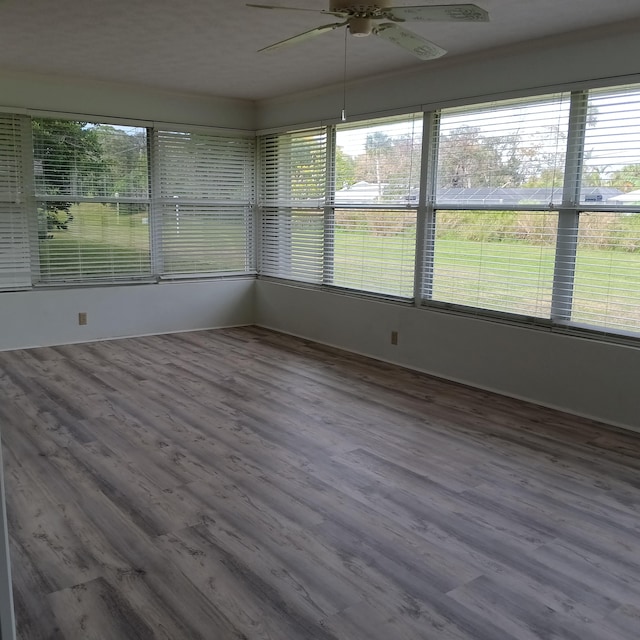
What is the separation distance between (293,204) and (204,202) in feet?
3.21

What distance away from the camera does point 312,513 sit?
280 cm

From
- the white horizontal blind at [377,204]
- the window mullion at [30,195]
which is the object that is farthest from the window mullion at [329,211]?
the window mullion at [30,195]

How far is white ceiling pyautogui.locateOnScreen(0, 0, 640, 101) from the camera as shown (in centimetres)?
357

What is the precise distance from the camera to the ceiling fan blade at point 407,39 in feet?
9.75

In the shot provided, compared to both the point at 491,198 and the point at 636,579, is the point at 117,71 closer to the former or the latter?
the point at 491,198

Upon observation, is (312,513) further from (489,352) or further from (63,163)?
(63,163)

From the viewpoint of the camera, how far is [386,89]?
5.36 metres

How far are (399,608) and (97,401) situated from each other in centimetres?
283

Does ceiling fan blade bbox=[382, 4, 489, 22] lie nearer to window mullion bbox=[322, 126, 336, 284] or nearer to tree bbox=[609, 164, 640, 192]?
tree bbox=[609, 164, 640, 192]

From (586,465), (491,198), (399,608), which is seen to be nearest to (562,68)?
(491,198)

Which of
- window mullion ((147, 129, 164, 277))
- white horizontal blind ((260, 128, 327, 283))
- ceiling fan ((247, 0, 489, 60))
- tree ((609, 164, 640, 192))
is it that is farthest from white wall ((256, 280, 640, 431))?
ceiling fan ((247, 0, 489, 60))

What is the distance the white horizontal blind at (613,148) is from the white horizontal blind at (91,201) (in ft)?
13.8

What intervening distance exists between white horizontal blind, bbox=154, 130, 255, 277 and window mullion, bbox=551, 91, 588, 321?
3.81m

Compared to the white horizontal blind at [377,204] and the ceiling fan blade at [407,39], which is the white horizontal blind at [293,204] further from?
the ceiling fan blade at [407,39]
